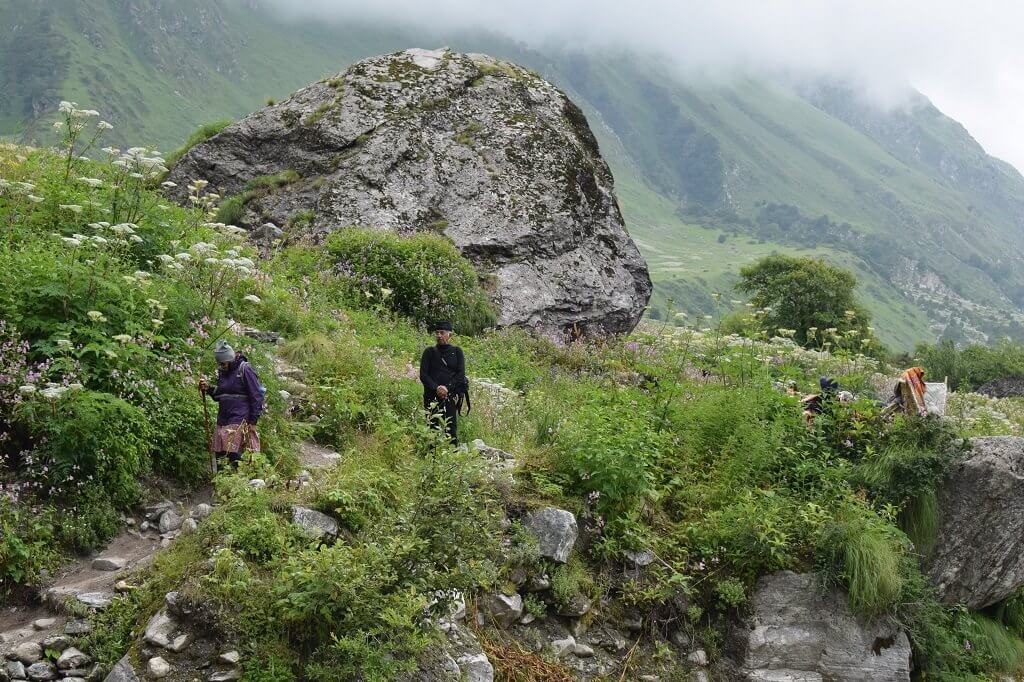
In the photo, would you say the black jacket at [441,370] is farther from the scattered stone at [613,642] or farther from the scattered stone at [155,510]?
the scattered stone at [613,642]

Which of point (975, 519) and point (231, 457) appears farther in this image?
point (975, 519)

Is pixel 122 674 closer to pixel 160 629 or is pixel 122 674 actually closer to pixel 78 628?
pixel 160 629

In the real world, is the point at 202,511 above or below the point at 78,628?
above

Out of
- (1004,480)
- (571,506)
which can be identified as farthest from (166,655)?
(1004,480)

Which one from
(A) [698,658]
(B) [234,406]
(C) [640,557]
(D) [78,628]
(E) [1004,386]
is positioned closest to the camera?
(D) [78,628]

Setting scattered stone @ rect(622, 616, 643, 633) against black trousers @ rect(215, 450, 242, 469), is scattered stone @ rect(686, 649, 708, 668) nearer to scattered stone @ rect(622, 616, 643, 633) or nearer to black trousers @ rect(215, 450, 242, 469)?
scattered stone @ rect(622, 616, 643, 633)

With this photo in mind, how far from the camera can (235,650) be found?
605 centimetres

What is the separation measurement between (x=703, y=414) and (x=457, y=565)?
5.58 m

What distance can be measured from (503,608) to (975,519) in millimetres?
6821

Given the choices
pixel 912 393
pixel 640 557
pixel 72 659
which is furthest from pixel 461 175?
pixel 72 659

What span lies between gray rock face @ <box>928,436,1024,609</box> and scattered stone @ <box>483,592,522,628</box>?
596 centimetres

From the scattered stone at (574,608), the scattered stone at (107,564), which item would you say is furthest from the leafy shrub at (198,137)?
the scattered stone at (574,608)

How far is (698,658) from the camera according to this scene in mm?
8852

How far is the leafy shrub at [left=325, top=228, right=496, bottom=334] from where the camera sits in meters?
16.8
